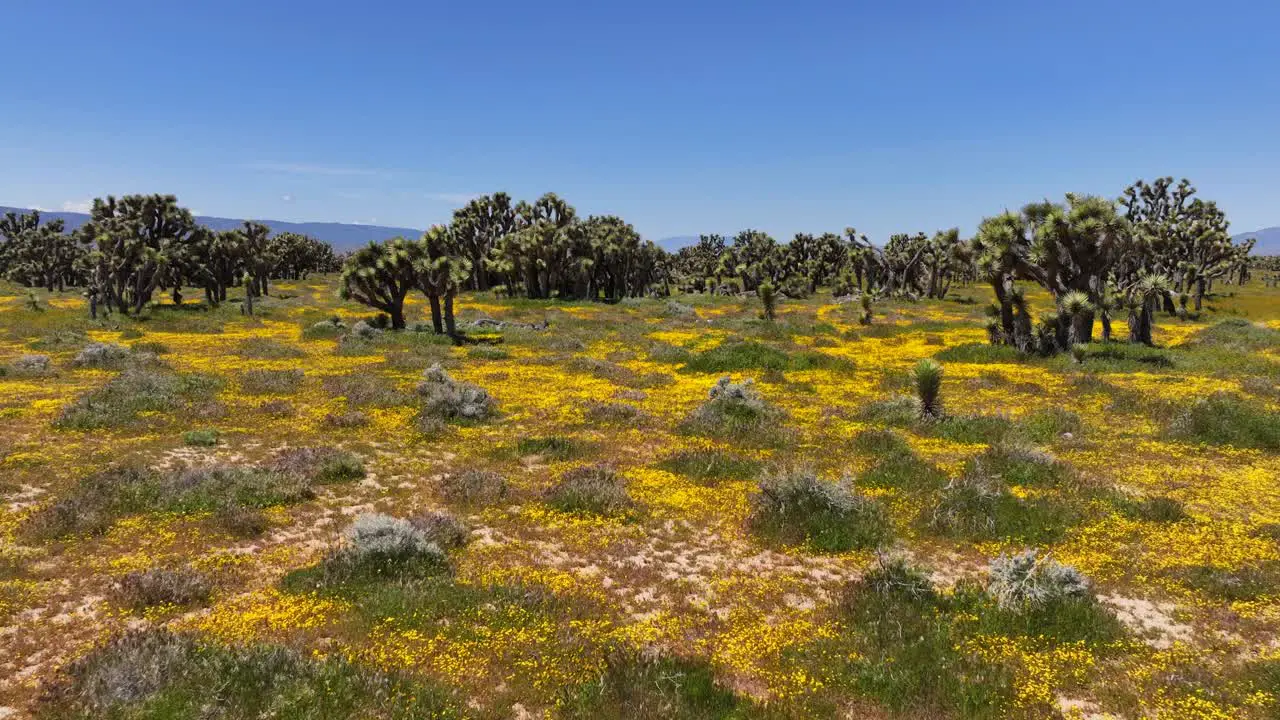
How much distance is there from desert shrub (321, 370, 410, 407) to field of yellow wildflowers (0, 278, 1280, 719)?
0.59ft

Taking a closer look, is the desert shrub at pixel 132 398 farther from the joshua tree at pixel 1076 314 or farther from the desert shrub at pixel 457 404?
the joshua tree at pixel 1076 314

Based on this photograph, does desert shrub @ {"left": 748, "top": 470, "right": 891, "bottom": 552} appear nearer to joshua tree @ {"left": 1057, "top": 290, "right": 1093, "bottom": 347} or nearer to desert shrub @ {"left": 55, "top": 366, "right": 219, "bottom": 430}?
desert shrub @ {"left": 55, "top": 366, "right": 219, "bottom": 430}

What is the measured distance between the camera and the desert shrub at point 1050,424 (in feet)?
52.6

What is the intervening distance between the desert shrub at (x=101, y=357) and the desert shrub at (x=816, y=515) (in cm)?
2580

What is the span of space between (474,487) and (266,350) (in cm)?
2169

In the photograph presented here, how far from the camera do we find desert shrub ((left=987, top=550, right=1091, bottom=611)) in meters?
8.06

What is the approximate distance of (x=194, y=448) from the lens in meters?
14.4

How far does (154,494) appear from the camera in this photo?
11.3 meters

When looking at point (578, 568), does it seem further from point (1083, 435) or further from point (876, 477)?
point (1083, 435)

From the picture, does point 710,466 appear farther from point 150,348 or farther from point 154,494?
point 150,348

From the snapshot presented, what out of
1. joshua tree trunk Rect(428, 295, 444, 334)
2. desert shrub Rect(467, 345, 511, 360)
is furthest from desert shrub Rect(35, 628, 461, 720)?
joshua tree trunk Rect(428, 295, 444, 334)

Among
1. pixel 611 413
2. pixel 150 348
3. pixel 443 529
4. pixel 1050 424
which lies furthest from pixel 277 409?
pixel 1050 424

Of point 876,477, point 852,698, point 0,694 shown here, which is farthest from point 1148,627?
point 0,694

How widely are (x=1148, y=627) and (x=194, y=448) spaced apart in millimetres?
17797
